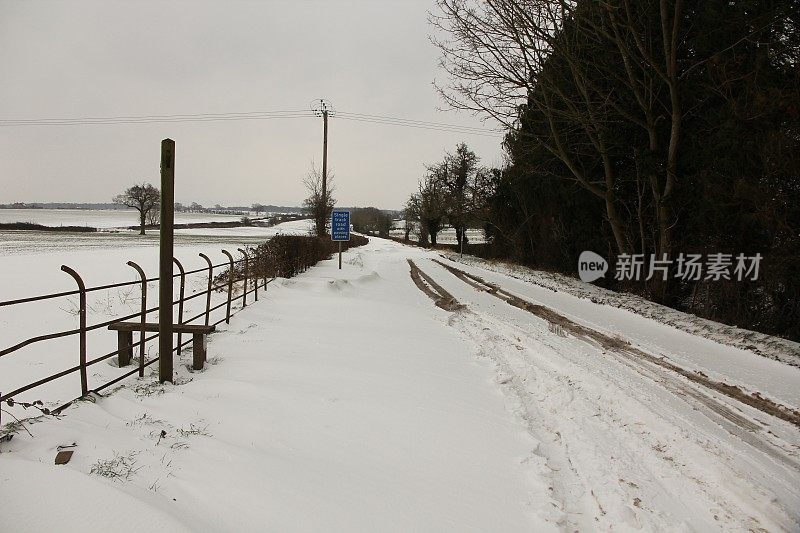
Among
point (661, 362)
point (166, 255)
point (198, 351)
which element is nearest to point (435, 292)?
point (661, 362)

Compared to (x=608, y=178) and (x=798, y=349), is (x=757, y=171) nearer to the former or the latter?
(x=798, y=349)

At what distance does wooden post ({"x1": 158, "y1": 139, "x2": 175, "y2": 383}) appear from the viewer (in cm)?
481

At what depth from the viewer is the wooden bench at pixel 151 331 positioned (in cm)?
542

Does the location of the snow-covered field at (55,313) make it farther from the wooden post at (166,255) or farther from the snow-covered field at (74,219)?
the snow-covered field at (74,219)

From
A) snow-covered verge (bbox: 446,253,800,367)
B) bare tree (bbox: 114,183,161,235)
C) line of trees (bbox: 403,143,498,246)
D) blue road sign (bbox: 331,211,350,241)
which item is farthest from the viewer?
bare tree (bbox: 114,183,161,235)

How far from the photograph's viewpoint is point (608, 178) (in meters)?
14.2

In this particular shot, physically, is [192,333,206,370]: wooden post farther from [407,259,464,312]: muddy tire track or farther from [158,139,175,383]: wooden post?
[407,259,464,312]: muddy tire track

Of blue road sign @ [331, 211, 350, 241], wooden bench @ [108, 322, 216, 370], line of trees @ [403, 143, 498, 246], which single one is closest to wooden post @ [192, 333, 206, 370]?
wooden bench @ [108, 322, 216, 370]

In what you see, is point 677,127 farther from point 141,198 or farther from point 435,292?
point 141,198

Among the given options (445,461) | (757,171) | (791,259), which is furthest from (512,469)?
(757,171)

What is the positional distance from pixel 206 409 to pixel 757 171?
11.2 m

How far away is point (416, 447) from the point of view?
396cm

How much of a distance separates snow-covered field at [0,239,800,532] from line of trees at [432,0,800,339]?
351cm

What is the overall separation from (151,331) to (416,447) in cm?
376
